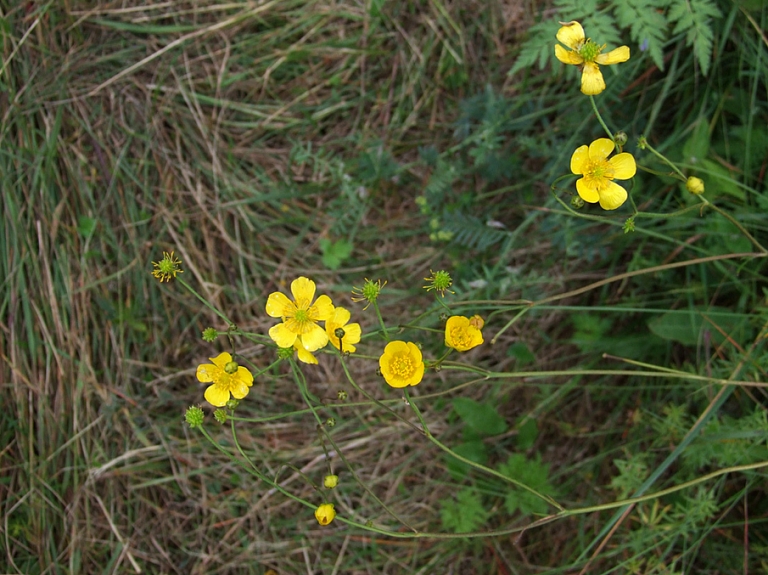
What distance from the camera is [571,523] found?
3.27 m

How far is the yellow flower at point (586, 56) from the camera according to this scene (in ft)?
6.53

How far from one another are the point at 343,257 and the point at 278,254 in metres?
0.42

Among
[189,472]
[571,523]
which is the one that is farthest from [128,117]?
[571,523]

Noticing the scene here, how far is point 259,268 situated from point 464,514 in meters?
1.72

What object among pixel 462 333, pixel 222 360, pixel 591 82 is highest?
pixel 591 82

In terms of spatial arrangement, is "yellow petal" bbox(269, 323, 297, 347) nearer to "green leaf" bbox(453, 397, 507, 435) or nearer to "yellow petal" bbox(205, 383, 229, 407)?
"yellow petal" bbox(205, 383, 229, 407)

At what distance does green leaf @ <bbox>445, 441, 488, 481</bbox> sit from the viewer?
3.18m

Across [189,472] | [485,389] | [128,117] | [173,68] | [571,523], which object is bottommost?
[571,523]

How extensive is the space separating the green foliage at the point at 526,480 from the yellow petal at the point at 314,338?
4.77 ft

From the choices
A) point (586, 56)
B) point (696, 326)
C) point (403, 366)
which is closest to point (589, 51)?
point (586, 56)

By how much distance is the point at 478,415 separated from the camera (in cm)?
315

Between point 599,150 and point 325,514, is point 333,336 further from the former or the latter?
point 599,150

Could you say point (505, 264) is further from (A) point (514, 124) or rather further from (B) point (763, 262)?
(B) point (763, 262)

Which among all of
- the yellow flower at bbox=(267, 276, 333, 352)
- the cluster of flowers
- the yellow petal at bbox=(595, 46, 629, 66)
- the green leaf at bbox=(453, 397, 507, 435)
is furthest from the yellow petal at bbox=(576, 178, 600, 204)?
the green leaf at bbox=(453, 397, 507, 435)
